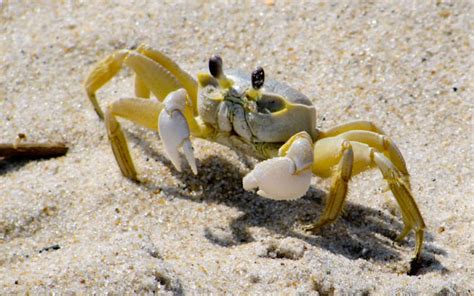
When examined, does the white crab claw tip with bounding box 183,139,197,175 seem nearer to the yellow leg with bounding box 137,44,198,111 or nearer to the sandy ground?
the sandy ground

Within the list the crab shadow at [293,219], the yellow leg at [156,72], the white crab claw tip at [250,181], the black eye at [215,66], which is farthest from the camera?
the yellow leg at [156,72]

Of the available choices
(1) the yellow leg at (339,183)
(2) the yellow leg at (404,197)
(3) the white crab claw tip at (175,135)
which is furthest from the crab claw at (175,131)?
(2) the yellow leg at (404,197)

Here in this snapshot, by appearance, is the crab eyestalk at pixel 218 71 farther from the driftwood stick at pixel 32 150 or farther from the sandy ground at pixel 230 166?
the driftwood stick at pixel 32 150

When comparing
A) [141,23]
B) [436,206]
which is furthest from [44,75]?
[436,206]

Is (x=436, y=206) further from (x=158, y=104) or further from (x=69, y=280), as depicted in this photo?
(x=69, y=280)

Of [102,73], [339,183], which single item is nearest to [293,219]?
[339,183]

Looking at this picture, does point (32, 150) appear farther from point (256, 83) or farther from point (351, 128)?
point (351, 128)

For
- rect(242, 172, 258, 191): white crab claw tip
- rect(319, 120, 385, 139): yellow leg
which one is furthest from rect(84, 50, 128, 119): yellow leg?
rect(242, 172, 258, 191): white crab claw tip

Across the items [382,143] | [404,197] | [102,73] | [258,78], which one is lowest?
[404,197]
